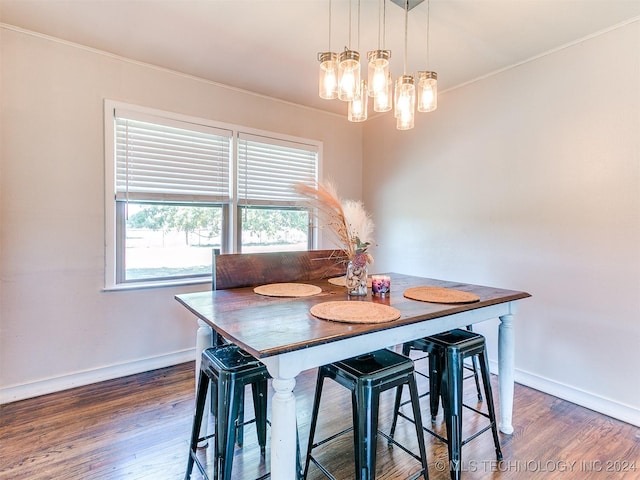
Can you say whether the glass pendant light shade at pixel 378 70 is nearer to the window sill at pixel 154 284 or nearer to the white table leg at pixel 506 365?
the white table leg at pixel 506 365

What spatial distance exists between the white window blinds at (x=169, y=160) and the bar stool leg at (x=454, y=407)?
7.68ft

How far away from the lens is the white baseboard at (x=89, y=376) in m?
2.33

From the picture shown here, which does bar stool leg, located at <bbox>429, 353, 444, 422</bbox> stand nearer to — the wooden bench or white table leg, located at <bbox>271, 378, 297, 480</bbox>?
the wooden bench

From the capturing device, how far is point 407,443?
192 centimetres

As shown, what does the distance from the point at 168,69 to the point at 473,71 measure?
2.49 meters

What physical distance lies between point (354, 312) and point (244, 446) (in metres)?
1.08

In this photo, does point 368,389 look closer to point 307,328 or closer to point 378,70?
point 307,328

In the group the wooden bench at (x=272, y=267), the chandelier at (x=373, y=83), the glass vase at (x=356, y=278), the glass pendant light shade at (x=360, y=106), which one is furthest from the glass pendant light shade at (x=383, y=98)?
the wooden bench at (x=272, y=267)

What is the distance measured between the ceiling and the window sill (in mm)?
1761

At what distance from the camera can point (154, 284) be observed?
2844 millimetres

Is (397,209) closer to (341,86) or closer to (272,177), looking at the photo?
(272,177)

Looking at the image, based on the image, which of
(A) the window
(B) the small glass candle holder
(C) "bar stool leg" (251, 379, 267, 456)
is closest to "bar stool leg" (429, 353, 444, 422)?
(B) the small glass candle holder

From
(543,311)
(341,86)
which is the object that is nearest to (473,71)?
(341,86)

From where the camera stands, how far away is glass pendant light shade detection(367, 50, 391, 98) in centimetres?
169
